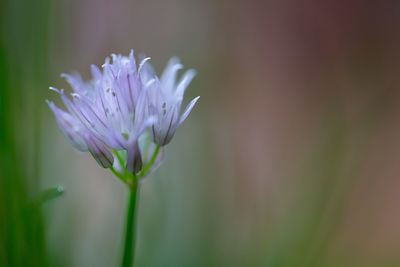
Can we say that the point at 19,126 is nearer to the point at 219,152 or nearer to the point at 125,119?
the point at 125,119

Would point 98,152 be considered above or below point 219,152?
below

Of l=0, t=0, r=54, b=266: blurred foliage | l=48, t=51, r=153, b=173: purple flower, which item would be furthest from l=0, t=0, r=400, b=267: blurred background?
l=48, t=51, r=153, b=173: purple flower

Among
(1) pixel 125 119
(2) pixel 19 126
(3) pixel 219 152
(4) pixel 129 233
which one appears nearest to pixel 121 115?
(1) pixel 125 119

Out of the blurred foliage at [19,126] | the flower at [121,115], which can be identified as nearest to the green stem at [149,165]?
the flower at [121,115]

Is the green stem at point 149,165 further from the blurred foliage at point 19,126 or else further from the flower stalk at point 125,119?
the blurred foliage at point 19,126

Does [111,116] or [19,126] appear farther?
[19,126]

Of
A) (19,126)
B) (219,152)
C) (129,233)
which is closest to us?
(129,233)

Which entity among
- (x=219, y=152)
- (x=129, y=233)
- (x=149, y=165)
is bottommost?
(x=129, y=233)
